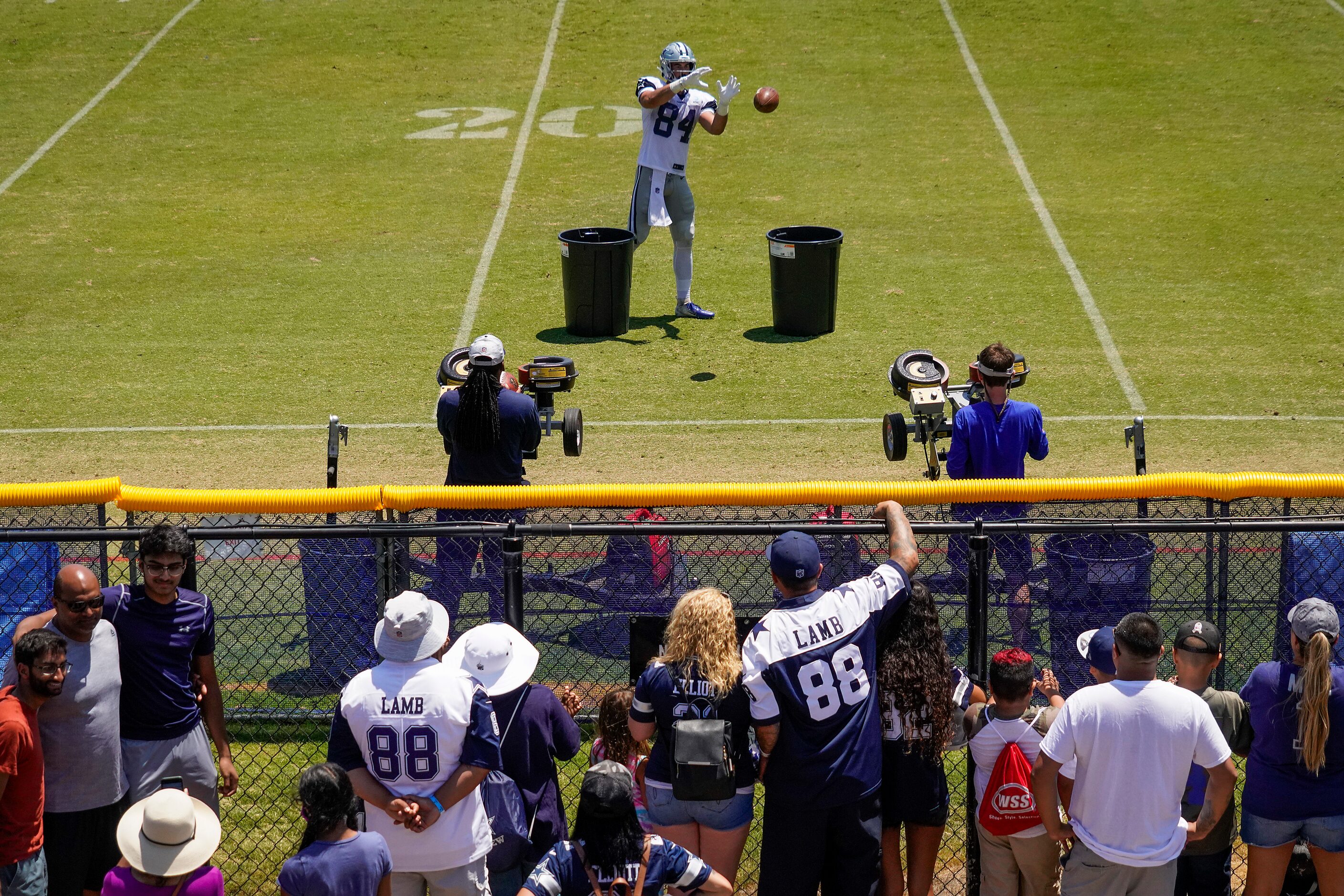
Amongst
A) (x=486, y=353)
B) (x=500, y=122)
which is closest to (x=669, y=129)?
(x=486, y=353)

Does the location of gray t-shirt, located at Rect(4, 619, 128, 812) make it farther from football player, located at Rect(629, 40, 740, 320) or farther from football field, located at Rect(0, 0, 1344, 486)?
football player, located at Rect(629, 40, 740, 320)

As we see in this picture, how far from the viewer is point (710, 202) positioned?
18609mm

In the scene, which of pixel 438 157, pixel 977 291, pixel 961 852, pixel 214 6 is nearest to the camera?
pixel 961 852

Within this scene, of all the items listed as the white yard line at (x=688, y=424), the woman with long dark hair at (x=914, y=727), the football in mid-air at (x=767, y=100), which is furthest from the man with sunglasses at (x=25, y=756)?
the football in mid-air at (x=767, y=100)

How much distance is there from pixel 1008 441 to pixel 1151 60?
18.3 metres

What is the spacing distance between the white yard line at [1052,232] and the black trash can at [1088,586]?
21.1 ft

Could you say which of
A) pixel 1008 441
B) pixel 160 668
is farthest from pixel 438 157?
pixel 160 668

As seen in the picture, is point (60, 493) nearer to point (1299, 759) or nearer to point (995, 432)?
point (995, 432)

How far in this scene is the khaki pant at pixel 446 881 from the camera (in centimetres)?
488

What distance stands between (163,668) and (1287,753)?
4.38 m

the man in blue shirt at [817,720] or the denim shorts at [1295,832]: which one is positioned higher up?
the man in blue shirt at [817,720]

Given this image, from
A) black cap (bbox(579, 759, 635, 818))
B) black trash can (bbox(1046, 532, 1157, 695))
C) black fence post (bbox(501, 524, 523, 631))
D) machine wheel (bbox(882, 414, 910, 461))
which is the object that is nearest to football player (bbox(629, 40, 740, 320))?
machine wheel (bbox(882, 414, 910, 461))

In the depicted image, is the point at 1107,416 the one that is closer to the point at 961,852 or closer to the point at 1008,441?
the point at 1008,441

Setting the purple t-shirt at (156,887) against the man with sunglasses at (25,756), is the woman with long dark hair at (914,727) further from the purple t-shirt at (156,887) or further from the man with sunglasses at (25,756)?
the man with sunglasses at (25,756)
